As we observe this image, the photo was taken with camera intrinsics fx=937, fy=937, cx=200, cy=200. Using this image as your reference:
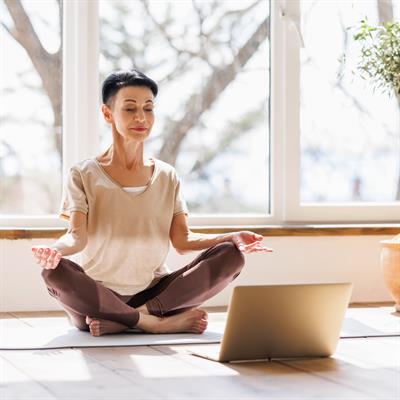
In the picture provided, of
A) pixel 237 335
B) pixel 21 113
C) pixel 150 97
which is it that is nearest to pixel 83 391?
pixel 237 335

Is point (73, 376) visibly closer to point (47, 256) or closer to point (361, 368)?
point (47, 256)

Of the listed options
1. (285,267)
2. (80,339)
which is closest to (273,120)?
(285,267)

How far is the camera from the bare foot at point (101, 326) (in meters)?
3.06

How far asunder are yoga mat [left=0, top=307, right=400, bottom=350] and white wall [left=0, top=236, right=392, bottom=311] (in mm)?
306

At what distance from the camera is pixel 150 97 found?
10.7 ft

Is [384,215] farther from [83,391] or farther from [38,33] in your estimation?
[83,391]

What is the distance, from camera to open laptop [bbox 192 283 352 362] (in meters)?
2.46

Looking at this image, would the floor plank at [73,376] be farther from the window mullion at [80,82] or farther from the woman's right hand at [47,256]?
the window mullion at [80,82]

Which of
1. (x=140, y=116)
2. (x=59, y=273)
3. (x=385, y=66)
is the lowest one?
(x=59, y=273)

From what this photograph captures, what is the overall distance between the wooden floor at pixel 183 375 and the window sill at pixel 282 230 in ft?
3.67

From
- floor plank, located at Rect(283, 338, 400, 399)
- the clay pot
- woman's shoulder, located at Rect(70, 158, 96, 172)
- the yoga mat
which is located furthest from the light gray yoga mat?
the clay pot

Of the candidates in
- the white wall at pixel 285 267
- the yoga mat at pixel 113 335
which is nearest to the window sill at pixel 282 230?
the white wall at pixel 285 267

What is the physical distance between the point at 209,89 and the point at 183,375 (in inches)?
79.9

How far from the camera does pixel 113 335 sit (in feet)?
10.1
